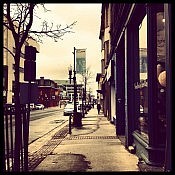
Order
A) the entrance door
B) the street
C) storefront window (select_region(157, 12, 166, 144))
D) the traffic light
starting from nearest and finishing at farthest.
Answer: storefront window (select_region(157, 12, 166, 144)), the traffic light, the entrance door, the street

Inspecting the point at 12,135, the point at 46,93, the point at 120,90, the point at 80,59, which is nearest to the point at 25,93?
the point at 12,135

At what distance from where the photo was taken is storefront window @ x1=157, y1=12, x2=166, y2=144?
780 centimetres

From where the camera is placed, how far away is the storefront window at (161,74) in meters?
7.80

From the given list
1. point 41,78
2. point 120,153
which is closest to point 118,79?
point 120,153

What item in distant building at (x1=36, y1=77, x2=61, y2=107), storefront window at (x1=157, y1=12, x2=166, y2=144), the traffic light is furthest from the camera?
distant building at (x1=36, y1=77, x2=61, y2=107)

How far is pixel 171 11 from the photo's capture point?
569 centimetres

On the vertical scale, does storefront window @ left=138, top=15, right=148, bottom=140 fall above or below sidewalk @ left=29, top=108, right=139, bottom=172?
above

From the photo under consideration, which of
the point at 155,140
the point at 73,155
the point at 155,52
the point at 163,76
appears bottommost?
the point at 73,155

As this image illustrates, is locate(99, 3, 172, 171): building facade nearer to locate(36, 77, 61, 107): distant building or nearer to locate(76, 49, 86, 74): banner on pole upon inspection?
locate(76, 49, 86, 74): banner on pole

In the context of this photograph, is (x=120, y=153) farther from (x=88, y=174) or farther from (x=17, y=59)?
(x=17, y=59)

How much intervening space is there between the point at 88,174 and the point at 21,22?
4585mm

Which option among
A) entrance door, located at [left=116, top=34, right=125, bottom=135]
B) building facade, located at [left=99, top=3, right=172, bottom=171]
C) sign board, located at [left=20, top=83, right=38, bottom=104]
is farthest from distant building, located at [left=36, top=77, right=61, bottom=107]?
sign board, located at [left=20, top=83, right=38, bottom=104]

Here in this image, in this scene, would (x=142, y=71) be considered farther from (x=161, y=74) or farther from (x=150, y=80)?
(x=161, y=74)

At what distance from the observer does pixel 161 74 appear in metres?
7.87
